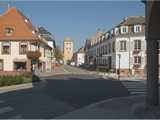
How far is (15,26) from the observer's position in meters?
59.0

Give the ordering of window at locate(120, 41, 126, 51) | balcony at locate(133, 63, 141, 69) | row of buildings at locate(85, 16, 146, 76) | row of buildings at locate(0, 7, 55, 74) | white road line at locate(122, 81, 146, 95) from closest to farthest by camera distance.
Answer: white road line at locate(122, 81, 146, 95)
row of buildings at locate(0, 7, 55, 74)
balcony at locate(133, 63, 141, 69)
row of buildings at locate(85, 16, 146, 76)
window at locate(120, 41, 126, 51)

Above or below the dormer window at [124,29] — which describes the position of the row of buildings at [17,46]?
below

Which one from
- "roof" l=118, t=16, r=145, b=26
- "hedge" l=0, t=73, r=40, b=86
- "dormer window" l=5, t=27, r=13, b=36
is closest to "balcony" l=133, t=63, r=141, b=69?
"roof" l=118, t=16, r=145, b=26

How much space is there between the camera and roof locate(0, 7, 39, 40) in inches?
2266

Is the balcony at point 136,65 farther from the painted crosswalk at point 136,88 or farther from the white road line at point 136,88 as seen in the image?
the white road line at point 136,88

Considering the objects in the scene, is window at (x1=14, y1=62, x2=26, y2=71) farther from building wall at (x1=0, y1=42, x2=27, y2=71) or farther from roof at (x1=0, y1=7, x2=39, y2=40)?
roof at (x1=0, y1=7, x2=39, y2=40)

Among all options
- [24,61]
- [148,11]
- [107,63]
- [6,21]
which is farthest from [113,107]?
[107,63]

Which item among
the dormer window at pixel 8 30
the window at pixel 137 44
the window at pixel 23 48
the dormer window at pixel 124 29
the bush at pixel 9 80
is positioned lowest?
the bush at pixel 9 80

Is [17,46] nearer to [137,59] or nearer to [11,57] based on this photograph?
[11,57]

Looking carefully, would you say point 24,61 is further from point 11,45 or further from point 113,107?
point 113,107

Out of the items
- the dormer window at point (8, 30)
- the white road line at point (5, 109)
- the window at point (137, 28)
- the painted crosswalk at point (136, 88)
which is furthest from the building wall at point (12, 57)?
the white road line at point (5, 109)

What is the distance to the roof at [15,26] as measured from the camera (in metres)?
57.6

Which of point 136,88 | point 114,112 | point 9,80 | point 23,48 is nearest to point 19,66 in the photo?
point 23,48

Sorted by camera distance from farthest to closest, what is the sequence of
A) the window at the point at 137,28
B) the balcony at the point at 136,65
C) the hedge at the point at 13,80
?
the window at the point at 137,28 → the balcony at the point at 136,65 → the hedge at the point at 13,80
